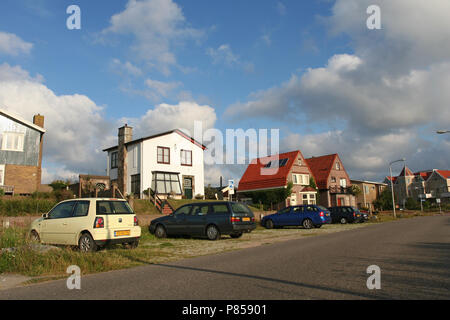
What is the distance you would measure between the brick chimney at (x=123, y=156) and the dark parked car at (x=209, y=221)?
781 inches

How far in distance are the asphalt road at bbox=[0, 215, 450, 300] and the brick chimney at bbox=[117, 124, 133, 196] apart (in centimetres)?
2723

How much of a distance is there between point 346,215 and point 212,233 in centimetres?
1855

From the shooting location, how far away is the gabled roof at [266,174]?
45.7 m

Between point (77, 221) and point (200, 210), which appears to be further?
point (200, 210)

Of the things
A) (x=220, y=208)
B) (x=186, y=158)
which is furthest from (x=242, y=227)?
(x=186, y=158)

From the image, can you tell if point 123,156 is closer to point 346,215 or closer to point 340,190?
point 346,215

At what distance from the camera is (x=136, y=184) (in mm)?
34906

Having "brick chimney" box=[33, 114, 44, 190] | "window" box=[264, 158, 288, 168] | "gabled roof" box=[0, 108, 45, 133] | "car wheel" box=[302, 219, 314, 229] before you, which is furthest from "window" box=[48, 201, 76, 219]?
"window" box=[264, 158, 288, 168]

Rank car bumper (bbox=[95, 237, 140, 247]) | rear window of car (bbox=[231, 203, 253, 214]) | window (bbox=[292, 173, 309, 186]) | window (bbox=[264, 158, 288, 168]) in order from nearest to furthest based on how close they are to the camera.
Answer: car bumper (bbox=[95, 237, 140, 247]) → rear window of car (bbox=[231, 203, 253, 214]) → window (bbox=[292, 173, 309, 186]) → window (bbox=[264, 158, 288, 168])

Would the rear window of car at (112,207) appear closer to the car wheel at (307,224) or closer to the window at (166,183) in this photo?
the car wheel at (307,224)

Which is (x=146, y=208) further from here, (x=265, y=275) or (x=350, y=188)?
(x=350, y=188)

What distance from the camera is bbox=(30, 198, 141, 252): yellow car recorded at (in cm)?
1111

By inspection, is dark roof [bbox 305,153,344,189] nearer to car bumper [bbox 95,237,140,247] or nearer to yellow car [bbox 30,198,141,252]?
car bumper [bbox 95,237,140,247]
